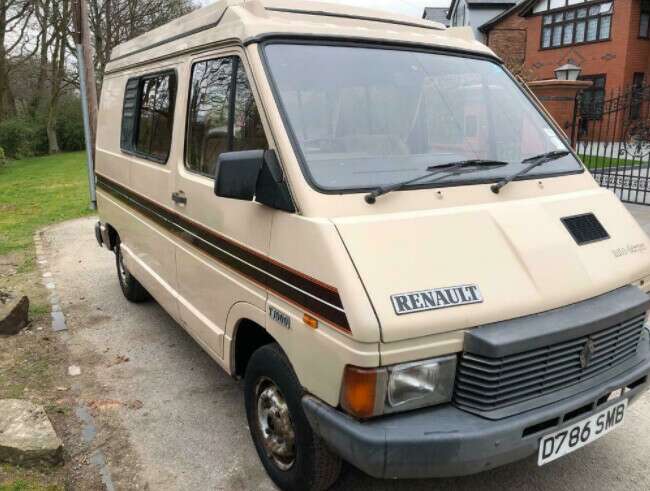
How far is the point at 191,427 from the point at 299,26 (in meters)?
2.61

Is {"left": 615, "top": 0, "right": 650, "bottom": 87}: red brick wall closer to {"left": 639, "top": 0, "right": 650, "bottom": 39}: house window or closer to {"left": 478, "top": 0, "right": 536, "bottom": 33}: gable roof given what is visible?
{"left": 639, "top": 0, "right": 650, "bottom": 39}: house window

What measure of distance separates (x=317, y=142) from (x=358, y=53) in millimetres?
717

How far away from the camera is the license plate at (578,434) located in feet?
8.27

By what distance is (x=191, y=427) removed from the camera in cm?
383

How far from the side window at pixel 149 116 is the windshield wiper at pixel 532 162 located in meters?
2.31

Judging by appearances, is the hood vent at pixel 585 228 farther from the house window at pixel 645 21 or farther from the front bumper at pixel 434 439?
the house window at pixel 645 21

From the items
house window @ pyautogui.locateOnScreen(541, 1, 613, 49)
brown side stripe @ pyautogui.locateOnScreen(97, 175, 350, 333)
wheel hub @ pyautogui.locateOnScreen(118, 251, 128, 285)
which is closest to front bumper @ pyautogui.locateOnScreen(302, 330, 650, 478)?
brown side stripe @ pyautogui.locateOnScreen(97, 175, 350, 333)

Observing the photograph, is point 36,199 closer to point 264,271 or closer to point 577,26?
point 264,271

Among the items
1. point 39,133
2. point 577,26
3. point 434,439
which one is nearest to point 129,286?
point 434,439

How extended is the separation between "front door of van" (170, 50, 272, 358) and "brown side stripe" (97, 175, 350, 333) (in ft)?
0.04

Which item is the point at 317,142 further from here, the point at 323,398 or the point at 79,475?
the point at 79,475

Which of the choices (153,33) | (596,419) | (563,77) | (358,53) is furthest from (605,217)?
(563,77)

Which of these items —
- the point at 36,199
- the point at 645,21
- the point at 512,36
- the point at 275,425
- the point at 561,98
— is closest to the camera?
the point at 275,425

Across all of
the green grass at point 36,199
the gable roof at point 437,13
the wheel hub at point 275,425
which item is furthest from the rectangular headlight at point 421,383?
the gable roof at point 437,13
